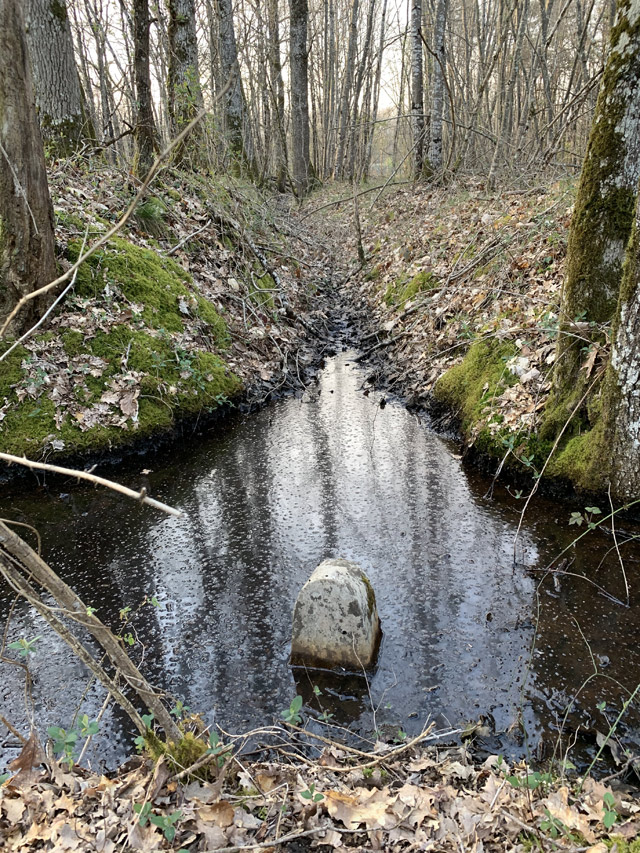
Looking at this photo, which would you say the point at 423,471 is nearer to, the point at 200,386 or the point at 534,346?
the point at 534,346

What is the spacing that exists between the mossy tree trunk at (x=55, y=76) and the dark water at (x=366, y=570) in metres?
5.46

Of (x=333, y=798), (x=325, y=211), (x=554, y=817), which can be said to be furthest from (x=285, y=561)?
(x=325, y=211)

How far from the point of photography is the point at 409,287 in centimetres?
916

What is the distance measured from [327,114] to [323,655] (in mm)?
30706

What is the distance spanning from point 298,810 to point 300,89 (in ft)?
66.3

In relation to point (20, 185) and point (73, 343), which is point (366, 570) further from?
point (20, 185)

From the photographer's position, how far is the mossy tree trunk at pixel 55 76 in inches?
300

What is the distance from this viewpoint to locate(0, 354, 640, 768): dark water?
316 cm

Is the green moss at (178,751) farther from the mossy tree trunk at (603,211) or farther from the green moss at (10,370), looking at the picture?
the green moss at (10,370)

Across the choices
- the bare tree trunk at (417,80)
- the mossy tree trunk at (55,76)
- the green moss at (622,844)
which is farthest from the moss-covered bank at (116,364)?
the bare tree trunk at (417,80)

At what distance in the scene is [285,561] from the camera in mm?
4512

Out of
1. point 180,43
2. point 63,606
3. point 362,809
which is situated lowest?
point 362,809

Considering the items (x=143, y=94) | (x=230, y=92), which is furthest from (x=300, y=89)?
(x=143, y=94)

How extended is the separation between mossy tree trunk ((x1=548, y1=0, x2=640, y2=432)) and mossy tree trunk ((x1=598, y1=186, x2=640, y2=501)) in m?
0.49
